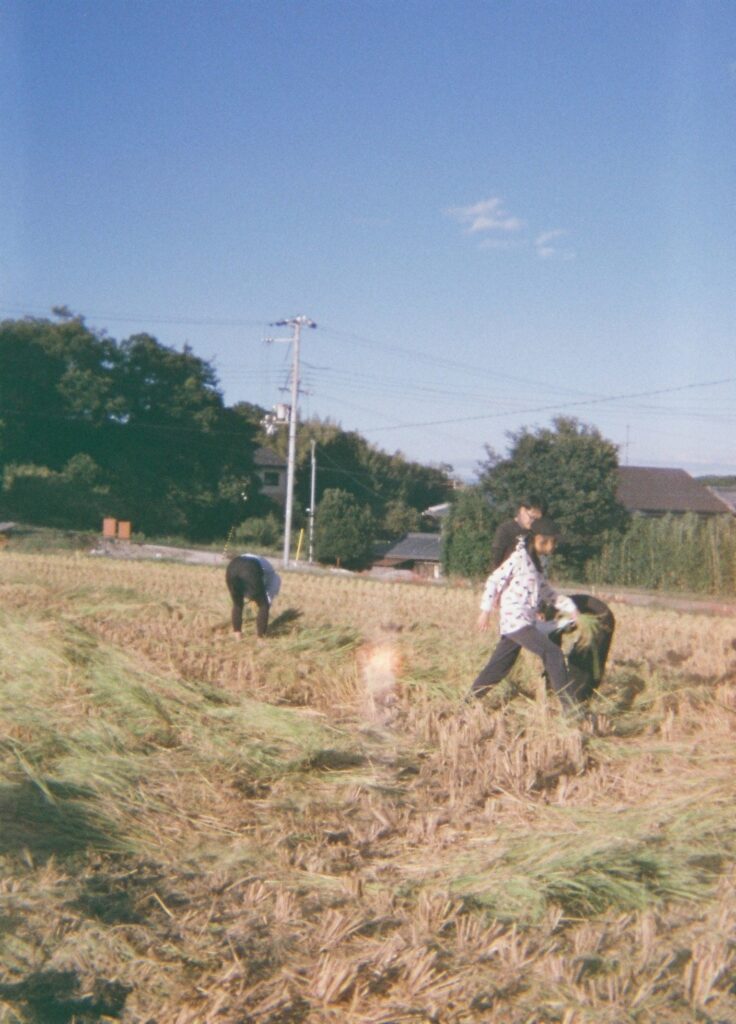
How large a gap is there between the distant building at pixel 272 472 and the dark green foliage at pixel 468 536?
25.8m

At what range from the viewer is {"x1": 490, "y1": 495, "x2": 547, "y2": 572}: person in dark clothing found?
661 cm

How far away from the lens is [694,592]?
25.8 meters

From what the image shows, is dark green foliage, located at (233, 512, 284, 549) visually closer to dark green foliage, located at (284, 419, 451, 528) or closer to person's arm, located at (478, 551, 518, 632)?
dark green foliage, located at (284, 419, 451, 528)

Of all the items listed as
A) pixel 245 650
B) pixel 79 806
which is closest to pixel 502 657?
pixel 245 650

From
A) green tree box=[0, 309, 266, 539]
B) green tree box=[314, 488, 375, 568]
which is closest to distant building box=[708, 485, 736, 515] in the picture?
green tree box=[314, 488, 375, 568]

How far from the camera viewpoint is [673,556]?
27.1 m

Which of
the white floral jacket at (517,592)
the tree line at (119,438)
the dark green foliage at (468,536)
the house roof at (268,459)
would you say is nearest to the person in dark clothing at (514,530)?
the white floral jacket at (517,592)

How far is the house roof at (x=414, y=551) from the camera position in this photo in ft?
139

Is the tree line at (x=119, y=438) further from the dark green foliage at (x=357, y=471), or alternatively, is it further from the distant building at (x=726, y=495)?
the distant building at (x=726, y=495)

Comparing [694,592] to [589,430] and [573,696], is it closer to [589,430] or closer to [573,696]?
[589,430]

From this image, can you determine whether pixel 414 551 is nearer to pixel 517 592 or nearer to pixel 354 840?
pixel 517 592

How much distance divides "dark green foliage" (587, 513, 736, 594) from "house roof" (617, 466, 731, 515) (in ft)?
53.1

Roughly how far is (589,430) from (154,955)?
102 feet

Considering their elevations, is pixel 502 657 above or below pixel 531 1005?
above
